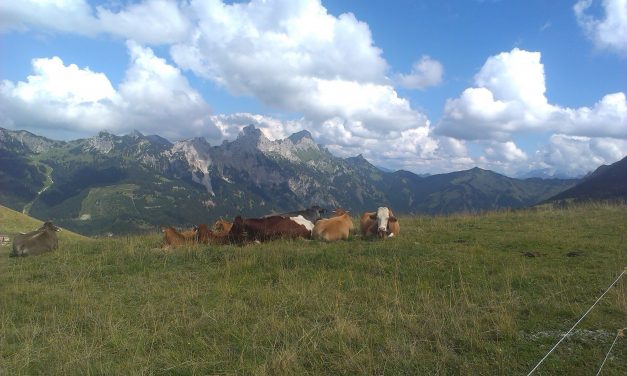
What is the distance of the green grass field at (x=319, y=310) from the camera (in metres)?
5.88

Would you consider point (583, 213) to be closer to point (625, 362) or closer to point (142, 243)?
point (625, 362)

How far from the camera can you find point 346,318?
23.7 feet

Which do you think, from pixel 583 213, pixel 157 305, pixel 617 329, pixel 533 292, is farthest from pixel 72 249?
pixel 583 213

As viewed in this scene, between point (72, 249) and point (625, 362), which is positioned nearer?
point (625, 362)

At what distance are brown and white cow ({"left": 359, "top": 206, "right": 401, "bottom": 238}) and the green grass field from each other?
2347 millimetres

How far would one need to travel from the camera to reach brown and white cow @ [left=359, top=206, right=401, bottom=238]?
54.9 ft

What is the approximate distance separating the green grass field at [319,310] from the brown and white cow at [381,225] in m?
2.35

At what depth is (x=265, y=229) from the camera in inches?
663

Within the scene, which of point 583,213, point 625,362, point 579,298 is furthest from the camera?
point 583,213

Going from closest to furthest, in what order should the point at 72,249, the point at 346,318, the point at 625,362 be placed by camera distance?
the point at 625,362
the point at 346,318
the point at 72,249

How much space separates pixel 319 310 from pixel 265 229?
920 centimetres

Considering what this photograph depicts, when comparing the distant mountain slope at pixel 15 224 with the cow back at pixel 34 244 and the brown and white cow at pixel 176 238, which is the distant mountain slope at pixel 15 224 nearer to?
the cow back at pixel 34 244

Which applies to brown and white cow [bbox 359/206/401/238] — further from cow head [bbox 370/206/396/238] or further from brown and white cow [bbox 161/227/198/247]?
brown and white cow [bbox 161/227/198/247]

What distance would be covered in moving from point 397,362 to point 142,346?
3978 mm
